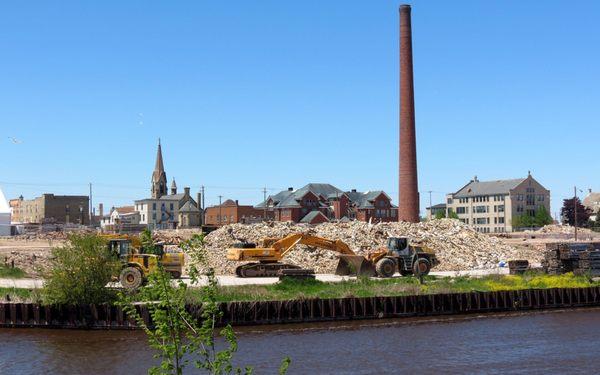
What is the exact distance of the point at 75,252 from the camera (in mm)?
31281

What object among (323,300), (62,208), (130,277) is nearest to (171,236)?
(130,277)

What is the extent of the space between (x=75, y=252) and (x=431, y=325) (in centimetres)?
A: 1470

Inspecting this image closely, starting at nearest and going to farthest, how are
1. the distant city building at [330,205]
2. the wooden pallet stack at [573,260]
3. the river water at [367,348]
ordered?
the river water at [367,348] → the wooden pallet stack at [573,260] → the distant city building at [330,205]

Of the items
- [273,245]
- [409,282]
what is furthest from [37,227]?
[409,282]

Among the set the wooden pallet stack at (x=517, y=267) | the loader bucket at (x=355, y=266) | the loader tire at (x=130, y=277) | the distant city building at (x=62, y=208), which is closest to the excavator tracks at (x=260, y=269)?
the loader bucket at (x=355, y=266)

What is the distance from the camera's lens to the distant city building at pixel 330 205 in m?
129

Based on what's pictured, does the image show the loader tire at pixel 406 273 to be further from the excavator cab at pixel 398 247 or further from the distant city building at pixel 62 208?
the distant city building at pixel 62 208

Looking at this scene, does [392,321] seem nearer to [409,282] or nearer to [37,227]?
[409,282]

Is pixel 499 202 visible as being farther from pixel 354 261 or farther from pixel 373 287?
pixel 373 287

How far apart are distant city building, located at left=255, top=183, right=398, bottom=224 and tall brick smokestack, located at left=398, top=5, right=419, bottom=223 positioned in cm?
5560

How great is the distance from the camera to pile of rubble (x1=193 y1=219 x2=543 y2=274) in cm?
5134

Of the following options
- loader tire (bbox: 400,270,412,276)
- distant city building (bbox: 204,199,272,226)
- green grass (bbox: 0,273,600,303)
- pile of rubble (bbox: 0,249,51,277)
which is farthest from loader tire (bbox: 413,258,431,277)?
distant city building (bbox: 204,199,272,226)

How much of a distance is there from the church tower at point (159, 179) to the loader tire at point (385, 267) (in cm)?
14146

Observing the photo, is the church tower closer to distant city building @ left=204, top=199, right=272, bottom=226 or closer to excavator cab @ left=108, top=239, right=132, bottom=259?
distant city building @ left=204, top=199, right=272, bottom=226
